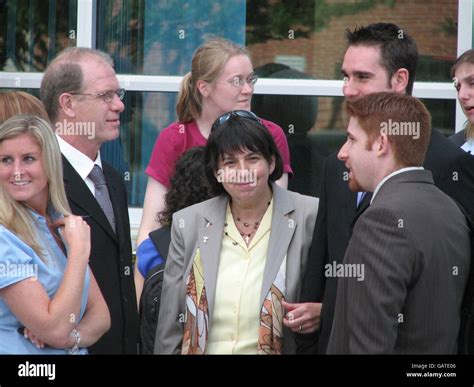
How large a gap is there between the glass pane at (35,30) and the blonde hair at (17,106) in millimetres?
2448

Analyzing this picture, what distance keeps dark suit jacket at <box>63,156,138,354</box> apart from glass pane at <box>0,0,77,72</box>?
7.65ft

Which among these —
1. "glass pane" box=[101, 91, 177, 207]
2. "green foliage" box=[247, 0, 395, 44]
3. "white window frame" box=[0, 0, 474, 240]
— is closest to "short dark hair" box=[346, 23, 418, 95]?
"white window frame" box=[0, 0, 474, 240]

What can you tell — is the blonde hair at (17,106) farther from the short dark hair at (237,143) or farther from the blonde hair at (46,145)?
the short dark hair at (237,143)

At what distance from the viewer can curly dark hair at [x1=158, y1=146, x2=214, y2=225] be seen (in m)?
5.02

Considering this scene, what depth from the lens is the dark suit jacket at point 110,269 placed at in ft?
15.7

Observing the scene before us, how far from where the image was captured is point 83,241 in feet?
13.6

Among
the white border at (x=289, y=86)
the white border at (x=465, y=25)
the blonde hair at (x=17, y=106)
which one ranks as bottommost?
the blonde hair at (x=17, y=106)

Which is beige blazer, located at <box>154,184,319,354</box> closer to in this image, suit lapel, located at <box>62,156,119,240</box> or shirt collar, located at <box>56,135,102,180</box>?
suit lapel, located at <box>62,156,119,240</box>

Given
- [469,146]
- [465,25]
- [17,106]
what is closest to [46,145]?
[17,106]

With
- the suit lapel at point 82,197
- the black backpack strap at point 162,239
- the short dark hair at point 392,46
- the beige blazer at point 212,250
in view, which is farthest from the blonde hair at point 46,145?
the short dark hair at point 392,46

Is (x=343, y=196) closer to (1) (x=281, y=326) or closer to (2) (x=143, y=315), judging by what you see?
(1) (x=281, y=326)

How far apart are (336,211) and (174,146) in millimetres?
1409
